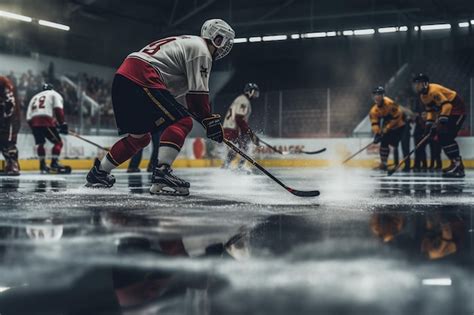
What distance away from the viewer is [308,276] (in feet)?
4.11

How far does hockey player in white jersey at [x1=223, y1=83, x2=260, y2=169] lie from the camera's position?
8719 millimetres

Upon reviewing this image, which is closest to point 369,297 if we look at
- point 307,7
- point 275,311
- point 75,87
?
point 275,311

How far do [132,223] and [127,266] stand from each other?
87cm

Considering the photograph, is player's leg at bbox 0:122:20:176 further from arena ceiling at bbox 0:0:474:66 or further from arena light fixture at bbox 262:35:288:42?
arena light fixture at bbox 262:35:288:42

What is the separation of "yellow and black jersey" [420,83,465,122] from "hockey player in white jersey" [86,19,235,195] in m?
4.84

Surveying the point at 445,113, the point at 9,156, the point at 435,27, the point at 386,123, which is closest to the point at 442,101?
the point at 445,113

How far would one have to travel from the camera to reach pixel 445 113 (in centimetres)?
767

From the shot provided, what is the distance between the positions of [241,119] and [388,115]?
2997 mm

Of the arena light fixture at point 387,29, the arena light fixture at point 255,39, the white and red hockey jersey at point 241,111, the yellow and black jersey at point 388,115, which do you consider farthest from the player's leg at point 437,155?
the arena light fixture at point 255,39

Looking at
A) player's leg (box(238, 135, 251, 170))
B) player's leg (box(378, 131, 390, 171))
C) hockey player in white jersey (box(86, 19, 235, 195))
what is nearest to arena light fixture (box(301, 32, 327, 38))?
player's leg (box(378, 131, 390, 171))

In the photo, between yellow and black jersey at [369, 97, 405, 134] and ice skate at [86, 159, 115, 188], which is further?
yellow and black jersey at [369, 97, 405, 134]

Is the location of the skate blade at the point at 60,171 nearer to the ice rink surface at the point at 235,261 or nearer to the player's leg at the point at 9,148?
the player's leg at the point at 9,148

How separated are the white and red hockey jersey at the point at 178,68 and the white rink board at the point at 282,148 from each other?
803 centimetres

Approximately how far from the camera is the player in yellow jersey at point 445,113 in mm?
7727
